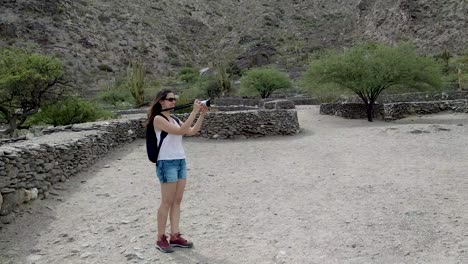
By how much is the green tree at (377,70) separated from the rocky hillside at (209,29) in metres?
26.2

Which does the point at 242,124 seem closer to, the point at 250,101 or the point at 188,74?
the point at 250,101

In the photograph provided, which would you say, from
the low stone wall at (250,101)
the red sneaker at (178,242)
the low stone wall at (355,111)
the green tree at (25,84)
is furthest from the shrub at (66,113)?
the red sneaker at (178,242)

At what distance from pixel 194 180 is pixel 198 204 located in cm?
186

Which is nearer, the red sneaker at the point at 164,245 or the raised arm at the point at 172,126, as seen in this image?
the raised arm at the point at 172,126

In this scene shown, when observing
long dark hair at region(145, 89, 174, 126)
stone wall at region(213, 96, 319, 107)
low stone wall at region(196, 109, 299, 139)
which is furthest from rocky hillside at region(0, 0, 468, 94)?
long dark hair at region(145, 89, 174, 126)

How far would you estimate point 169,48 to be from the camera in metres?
51.7

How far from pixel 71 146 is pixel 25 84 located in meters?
8.55

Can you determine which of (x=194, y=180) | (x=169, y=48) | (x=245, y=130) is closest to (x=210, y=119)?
(x=245, y=130)

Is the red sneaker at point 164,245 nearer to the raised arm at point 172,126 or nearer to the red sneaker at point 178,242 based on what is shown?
the red sneaker at point 178,242

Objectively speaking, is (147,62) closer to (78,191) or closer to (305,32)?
(305,32)

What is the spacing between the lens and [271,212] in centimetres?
631

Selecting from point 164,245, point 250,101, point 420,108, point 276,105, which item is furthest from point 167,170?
point 250,101

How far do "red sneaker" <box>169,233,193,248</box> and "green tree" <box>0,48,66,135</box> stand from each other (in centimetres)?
1267

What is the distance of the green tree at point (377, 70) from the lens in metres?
19.5
